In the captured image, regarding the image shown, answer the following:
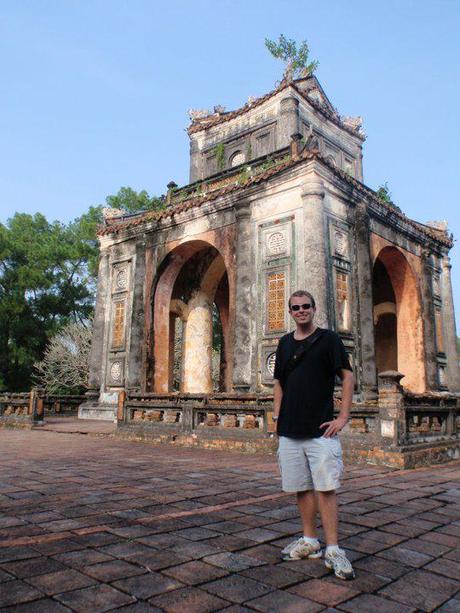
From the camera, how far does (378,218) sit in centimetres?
1547

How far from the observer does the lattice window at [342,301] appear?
1303 centimetres

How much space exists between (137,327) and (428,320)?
10062 millimetres

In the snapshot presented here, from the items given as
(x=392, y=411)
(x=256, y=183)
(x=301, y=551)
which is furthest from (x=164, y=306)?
(x=301, y=551)

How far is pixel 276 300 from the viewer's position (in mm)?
13258

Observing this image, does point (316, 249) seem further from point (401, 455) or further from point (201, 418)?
point (401, 455)

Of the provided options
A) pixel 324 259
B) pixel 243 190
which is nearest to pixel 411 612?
pixel 324 259

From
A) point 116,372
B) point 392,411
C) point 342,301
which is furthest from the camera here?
point 116,372

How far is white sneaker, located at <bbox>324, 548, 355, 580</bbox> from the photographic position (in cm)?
267

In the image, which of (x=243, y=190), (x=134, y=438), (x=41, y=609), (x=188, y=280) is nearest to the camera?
(x=41, y=609)

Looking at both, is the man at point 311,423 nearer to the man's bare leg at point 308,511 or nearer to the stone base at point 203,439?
the man's bare leg at point 308,511

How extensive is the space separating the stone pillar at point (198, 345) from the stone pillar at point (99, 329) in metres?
3.09

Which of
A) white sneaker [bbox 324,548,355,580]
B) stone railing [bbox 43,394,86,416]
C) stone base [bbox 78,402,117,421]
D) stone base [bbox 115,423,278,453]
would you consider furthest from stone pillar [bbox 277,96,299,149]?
white sneaker [bbox 324,548,355,580]

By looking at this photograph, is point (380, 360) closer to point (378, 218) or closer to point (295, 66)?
point (378, 218)

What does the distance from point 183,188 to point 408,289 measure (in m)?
8.86
